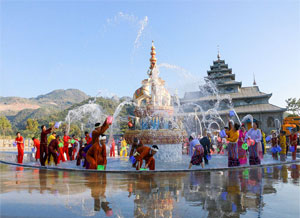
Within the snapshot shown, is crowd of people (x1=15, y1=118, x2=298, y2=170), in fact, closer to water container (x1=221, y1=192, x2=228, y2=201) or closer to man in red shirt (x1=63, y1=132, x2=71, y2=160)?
man in red shirt (x1=63, y1=132, x2=71, y2=160)

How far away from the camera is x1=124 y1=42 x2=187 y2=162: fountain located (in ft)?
31.5

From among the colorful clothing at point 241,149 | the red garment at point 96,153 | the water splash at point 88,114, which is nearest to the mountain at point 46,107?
the water splash at point 88,114

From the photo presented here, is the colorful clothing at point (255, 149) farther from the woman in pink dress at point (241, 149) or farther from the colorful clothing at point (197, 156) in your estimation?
the colorful clothing at point (197, 156)

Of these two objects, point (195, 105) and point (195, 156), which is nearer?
point (195, 156)

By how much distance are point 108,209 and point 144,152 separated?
163 inches

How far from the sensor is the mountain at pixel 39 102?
138425mm

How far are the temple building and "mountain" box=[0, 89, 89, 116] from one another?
113 m

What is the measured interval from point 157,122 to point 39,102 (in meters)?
180

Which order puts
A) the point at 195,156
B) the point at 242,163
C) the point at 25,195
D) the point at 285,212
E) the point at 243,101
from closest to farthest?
the point at 285,212 < the point at 25,195 < the point at 195,156 < the point at 242,163 < the point at 243,101

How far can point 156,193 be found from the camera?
4.45 meters

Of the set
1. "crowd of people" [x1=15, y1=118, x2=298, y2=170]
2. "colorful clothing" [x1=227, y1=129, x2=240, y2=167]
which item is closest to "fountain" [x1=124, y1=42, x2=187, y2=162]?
"crowd of people" [x1=15, y1=118, x2=298, y2=170]

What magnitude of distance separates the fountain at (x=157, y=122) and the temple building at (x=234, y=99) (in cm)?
2612

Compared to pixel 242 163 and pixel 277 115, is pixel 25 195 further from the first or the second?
pixel 277 115

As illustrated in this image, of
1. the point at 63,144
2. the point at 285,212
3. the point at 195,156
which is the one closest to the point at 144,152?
the point at 195,156
